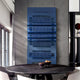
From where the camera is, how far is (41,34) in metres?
4.98

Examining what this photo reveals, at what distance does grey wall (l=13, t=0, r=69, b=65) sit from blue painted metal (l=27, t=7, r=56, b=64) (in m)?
0.12

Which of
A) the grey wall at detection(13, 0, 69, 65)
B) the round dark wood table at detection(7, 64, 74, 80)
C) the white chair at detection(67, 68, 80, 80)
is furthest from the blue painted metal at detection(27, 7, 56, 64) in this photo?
the white chair at detection(67, 68, 80, 80)

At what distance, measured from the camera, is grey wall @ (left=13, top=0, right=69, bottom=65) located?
4988 mm

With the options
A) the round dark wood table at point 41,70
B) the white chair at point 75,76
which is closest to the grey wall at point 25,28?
the round dark wood table at point 41,70

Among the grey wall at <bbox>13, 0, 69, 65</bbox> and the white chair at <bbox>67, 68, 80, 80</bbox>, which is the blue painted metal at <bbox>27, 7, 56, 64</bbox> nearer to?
the grey wall at <bbox>13, 0, 69, 65</bbox>

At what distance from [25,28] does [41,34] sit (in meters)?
0.50

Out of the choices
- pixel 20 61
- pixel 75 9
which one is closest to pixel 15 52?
pixel 20 61

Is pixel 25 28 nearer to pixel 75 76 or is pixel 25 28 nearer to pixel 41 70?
pixel 41 70

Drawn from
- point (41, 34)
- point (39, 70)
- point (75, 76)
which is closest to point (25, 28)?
point (41, 34)

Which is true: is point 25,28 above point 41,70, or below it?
above

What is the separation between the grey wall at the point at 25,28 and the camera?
16.4 feet

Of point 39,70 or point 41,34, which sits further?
point 41,34

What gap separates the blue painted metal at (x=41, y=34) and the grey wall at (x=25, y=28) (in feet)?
0.41

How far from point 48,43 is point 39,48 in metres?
0.30
